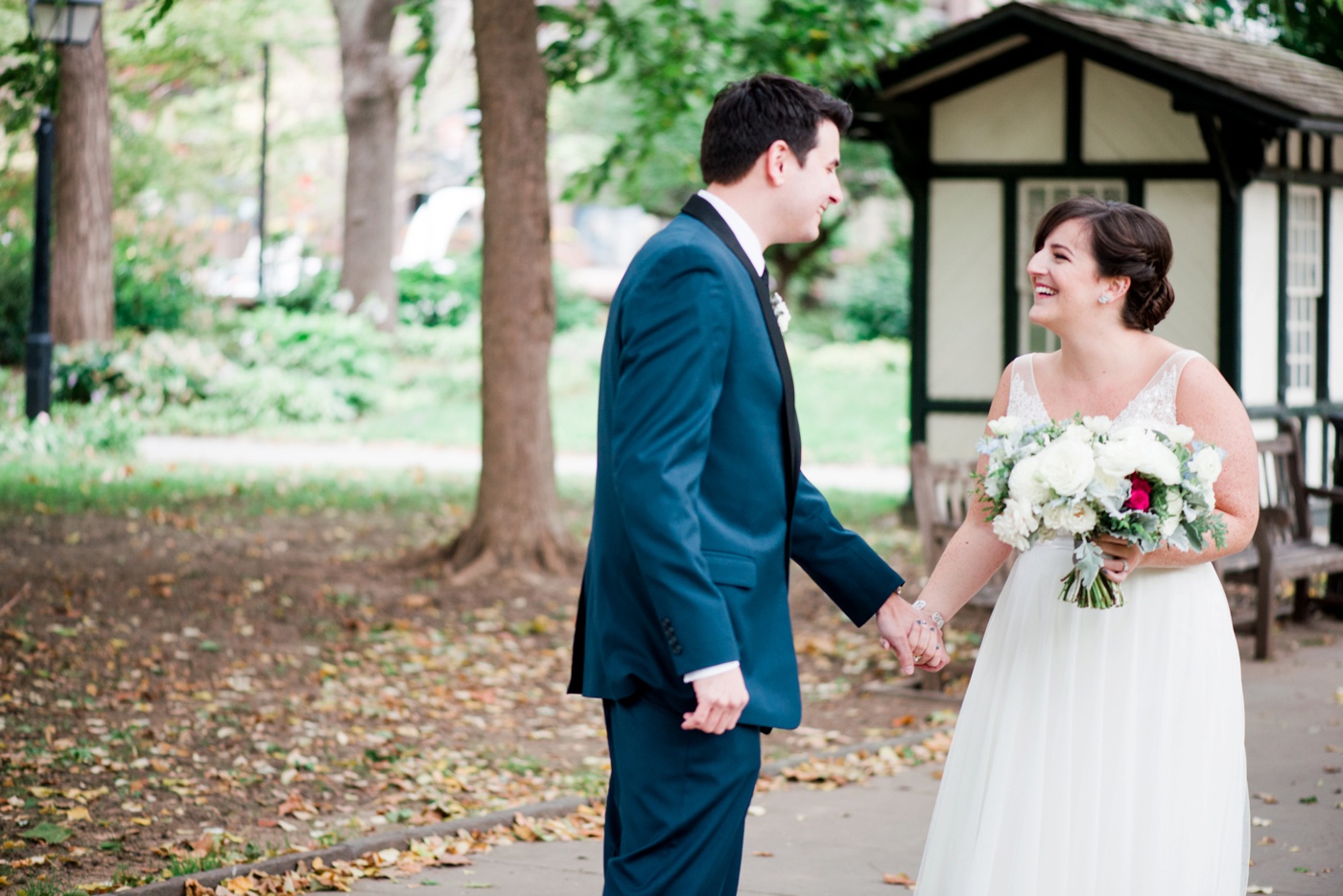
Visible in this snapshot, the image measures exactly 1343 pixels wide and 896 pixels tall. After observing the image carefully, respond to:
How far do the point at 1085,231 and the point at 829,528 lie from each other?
108 cm

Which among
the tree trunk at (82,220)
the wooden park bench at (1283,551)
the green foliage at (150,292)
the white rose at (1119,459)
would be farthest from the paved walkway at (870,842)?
the green foliage at (150,292)

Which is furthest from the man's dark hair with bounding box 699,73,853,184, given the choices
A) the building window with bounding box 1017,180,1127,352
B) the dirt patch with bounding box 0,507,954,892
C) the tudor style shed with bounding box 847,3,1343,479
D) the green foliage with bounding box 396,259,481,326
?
the green foliage with bounding box 396,259,481,326

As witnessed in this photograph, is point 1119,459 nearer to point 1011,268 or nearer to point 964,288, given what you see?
point 1011,268

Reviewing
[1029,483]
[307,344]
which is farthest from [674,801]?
[307,344]

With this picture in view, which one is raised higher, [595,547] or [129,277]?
[129,277]

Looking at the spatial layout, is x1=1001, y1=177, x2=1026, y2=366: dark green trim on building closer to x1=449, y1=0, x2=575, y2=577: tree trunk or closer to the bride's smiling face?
x1=449, y1=0, x2=575, y2=577: tree trunk

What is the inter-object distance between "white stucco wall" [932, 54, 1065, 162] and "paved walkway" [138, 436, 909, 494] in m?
4.07

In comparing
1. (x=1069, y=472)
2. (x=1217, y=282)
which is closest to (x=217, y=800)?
(x=1069, y=472)

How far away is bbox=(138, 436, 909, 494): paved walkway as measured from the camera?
60.0 ft

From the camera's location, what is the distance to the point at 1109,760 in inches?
157

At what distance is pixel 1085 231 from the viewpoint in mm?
4172

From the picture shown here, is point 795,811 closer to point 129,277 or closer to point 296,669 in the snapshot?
point 296,669

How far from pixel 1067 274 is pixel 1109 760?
123cm

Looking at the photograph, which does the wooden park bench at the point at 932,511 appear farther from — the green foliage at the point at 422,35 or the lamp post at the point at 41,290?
the lamp post at the point at 41,290
